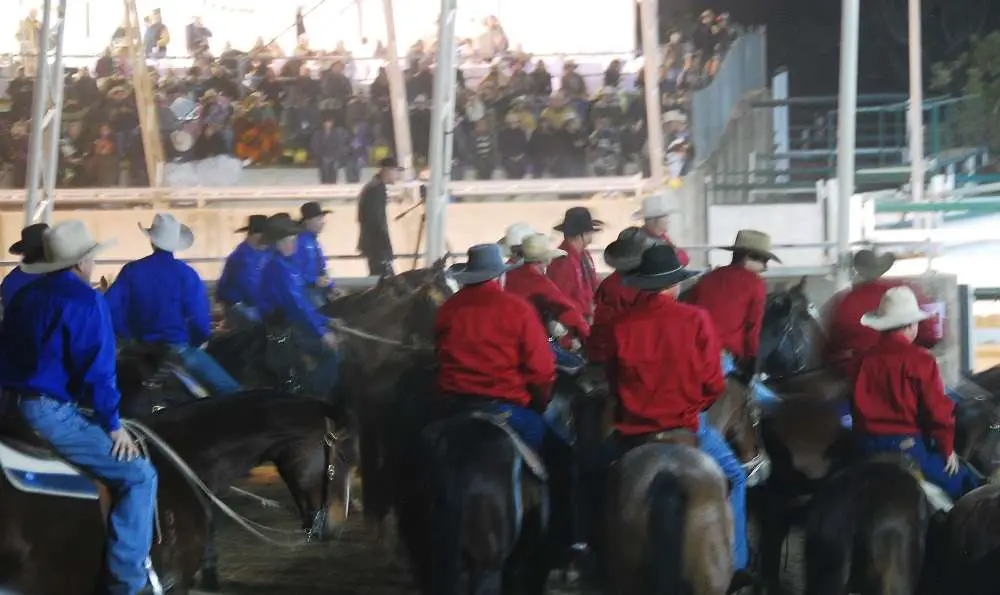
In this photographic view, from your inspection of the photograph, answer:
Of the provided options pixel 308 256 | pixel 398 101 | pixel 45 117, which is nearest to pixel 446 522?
pixel 308 256

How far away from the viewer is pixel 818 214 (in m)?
18.5

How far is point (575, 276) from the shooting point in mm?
10016

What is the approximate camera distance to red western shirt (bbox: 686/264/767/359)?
8047 millimetres

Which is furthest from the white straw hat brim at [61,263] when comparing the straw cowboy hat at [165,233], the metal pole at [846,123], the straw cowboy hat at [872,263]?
→ the metal pole at [846,123]

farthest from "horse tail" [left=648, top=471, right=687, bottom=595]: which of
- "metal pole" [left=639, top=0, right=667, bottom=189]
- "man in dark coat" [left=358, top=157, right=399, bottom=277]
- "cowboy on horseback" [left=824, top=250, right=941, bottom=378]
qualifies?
"metal pole" [left=639, top=0, right=667, bottom=189]

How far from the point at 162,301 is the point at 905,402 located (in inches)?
167

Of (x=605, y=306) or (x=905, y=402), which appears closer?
(x=905, y=402)

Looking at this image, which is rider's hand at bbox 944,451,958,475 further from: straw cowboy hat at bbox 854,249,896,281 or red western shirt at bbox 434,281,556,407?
straw cowboy hat at bbox 854,249,896,281

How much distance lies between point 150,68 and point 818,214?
10.8m

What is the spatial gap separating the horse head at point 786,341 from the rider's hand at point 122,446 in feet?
14.8

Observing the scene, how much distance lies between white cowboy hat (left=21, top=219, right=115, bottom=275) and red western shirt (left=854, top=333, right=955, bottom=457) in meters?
3.33

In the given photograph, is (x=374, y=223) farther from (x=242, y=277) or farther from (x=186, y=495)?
(x=186, y=495)

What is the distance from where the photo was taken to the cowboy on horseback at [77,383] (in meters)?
5.46

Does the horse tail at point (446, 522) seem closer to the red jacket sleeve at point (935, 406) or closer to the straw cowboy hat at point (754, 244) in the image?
the red jacket sleeve at point (935, 406)
